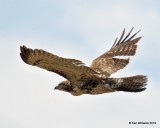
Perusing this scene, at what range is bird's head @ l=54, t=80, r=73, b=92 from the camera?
16.2 meters

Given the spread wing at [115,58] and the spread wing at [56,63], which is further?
the spread wing at [115,58]

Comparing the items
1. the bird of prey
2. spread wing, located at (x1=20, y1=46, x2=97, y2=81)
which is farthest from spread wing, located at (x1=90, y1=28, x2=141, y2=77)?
spread wing, located at (x1=20, y1=46, x2=97, y2=81)

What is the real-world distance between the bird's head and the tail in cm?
86

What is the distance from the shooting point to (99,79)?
52.9 feet

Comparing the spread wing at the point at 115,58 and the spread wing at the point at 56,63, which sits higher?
Answer: the spread wing at the point at 115,58

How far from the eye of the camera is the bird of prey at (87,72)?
48.3 ft

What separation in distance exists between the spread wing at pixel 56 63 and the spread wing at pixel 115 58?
1.47 m

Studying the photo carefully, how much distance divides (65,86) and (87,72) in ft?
2.80

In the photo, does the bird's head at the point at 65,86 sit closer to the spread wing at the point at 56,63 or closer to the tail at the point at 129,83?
the spread wing at the point at 56,63

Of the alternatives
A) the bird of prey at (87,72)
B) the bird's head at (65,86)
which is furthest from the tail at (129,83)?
the bird's head at (65,86)

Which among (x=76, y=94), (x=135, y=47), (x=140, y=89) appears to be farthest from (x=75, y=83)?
(x=135, y=47)

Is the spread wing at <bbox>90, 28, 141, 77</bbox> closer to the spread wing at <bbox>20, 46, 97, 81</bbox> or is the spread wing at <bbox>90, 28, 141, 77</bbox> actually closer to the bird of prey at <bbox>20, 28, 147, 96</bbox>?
the bird of prey at <bbox>20, 28, 147, 96</bbox>

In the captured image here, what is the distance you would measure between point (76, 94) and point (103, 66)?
1.80 meters

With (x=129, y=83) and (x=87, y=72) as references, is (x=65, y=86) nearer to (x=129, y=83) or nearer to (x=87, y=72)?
(x=87, y=72)
